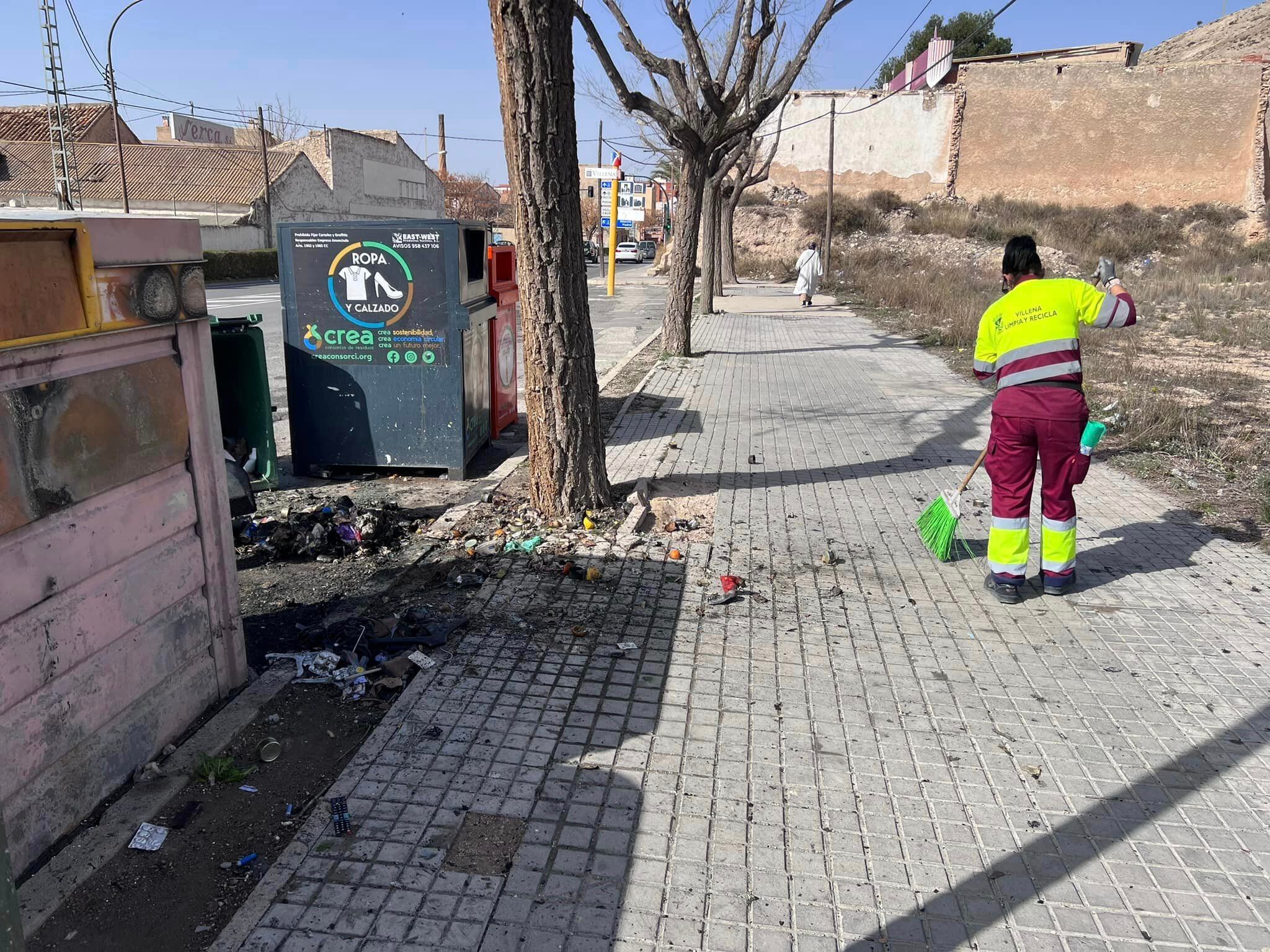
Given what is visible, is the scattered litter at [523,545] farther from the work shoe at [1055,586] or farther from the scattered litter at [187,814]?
the work shoe at [1055,586]

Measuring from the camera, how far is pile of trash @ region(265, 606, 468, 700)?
3.80m

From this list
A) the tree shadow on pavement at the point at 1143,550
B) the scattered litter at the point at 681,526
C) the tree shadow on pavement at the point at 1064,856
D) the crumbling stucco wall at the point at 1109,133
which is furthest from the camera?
the crumbling stucco wall at the point at 1109,133

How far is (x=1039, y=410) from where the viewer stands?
4.60 meters

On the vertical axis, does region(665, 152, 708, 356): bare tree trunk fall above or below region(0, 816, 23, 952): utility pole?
above

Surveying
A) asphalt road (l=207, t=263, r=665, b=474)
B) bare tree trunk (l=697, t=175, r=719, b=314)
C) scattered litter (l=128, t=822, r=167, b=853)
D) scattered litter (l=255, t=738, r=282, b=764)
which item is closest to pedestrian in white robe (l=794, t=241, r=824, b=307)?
bare tree trunk (l=697, t=175, r=719, b=314)

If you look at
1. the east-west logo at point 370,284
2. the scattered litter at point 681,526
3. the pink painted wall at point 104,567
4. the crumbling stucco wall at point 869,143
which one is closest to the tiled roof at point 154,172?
the crumbling stucco wall at point 869,143

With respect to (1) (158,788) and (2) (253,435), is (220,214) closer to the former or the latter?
(2) (253,435)

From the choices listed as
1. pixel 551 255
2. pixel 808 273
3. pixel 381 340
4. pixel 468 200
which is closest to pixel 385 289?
pixel 381 340

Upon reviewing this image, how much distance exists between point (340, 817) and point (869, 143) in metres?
48.6

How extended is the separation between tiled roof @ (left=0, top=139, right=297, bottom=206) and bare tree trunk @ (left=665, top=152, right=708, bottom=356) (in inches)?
1357

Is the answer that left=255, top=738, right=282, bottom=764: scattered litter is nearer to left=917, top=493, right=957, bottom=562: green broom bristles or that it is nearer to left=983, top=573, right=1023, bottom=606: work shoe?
left=983, top=573, right=1023, bottom=606: work shoe

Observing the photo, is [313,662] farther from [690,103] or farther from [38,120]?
[38,120]

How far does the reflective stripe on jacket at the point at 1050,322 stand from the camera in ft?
15.0

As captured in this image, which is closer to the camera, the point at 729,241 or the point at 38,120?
the point at 729,241
